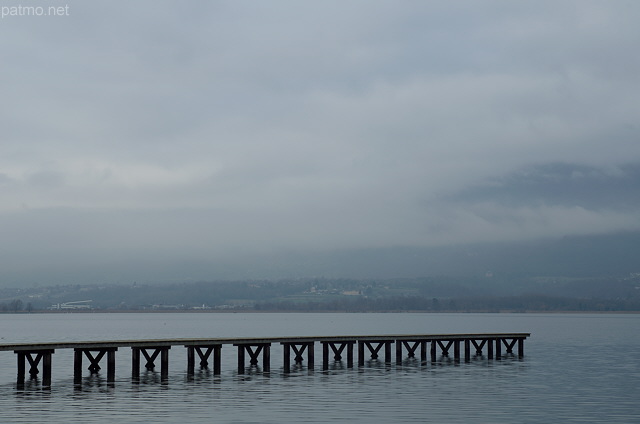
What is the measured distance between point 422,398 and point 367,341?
2181cm

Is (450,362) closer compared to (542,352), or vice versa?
(450,362)

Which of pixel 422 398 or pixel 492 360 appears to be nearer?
pixel 422 398

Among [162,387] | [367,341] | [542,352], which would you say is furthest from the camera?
[542,352]

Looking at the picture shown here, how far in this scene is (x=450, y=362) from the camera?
67.4m

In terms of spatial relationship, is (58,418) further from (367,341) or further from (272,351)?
(272,351)

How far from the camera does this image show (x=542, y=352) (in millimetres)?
85312

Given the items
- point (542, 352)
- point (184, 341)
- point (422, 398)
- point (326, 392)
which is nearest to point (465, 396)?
point (422, 398)

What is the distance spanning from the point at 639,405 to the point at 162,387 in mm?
24943

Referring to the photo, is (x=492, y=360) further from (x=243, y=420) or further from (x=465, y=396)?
(x=243, y=420)

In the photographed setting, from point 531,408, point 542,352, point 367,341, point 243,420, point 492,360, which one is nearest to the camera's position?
point 243,420

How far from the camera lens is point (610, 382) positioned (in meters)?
52.5

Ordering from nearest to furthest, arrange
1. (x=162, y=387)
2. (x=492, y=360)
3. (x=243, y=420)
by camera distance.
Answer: (x=243, y=420) → (x=162, y=387) → (x=492, y=360)

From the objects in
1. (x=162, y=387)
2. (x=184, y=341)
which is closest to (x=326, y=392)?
(x=162, y=387)

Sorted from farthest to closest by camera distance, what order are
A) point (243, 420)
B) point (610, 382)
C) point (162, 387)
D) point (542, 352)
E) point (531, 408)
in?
1. point (542, 352)
2. point (610, 382)
3. point (162, 387)
4. point (531, 408)
5. point (243, 420)
